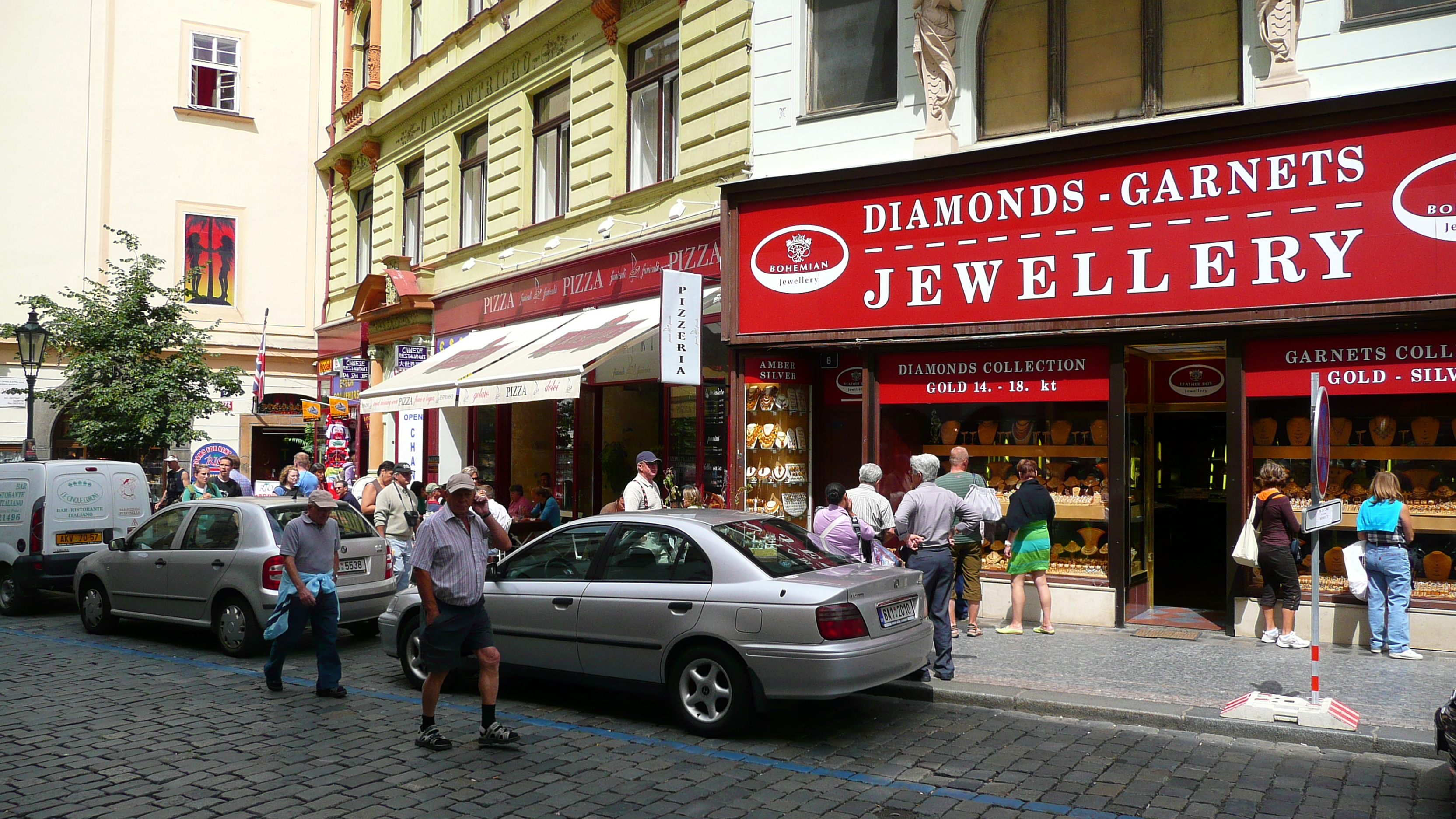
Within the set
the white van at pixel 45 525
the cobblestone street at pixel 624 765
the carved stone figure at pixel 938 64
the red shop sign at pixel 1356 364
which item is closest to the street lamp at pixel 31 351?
the white van at pixel 45 525

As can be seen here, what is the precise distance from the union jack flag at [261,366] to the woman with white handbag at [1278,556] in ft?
68.9

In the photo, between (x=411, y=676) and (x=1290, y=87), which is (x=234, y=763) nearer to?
(x=411, y=676)

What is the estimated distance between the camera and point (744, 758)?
6492mm

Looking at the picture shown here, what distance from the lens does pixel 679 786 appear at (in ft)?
19.4

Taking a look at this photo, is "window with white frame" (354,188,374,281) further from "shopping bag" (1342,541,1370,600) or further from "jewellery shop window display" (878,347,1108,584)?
"shopping bag" (1342,541,1370,600)

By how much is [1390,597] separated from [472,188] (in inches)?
640

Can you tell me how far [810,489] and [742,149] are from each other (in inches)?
171

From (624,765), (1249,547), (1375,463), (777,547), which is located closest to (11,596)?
(624,765)

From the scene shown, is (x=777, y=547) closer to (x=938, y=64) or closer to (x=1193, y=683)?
(x=1193, y=683)

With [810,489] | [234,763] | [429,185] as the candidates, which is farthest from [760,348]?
[429,185]

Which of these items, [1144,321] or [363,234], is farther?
[363,234]

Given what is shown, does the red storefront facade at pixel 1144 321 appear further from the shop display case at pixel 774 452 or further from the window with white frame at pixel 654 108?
the window with white frame at pixel 654 108

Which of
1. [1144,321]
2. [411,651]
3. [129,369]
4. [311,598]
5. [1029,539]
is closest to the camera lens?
[311,598]

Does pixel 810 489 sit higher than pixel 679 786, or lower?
higher
